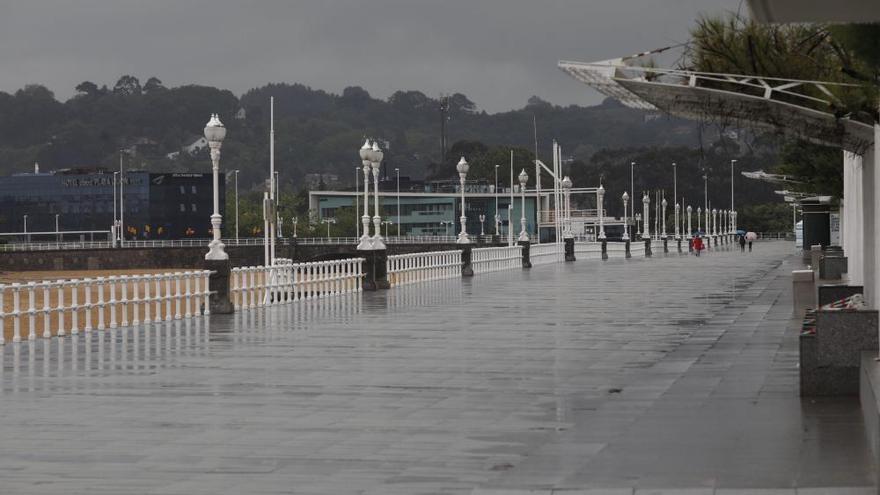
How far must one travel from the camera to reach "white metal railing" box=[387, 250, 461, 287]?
4559 centimetres

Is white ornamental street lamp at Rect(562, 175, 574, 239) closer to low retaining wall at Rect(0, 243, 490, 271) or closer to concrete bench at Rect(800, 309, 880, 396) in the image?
low retaining wall at Rect(0, 243, 490, 271)

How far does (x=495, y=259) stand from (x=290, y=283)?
24.1 m

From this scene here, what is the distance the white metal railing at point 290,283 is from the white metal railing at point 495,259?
13.6 m

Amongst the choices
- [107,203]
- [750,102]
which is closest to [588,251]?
[750,102]

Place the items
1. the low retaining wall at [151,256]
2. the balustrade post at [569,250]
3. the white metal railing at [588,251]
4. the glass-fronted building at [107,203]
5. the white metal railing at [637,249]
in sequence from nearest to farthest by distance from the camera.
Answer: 1. the balustrade post at [569,250]
2. the white metal railing at [588,251]
3. the white metal railing at [637,249]
4. the low retaining wall at [151,256]
5. the glass-fronted building at [107,203]

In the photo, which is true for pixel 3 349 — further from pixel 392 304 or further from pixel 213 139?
pixel 392 304

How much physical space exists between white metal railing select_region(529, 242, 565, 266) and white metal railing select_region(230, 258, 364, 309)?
86.9 feet

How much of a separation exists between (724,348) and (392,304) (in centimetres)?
1438

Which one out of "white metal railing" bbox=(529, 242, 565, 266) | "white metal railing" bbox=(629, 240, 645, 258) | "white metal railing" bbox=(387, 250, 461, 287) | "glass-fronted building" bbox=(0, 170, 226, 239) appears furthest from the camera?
"glass-fronted building" bbox=(0, 170, 226, 239)

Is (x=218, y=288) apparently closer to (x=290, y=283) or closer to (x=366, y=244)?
(x=290, y=283)

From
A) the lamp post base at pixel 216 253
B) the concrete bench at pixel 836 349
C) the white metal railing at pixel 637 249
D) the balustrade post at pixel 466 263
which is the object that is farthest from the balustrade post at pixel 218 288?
the white metal railing at pixel 637 249

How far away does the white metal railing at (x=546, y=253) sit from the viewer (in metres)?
68.9

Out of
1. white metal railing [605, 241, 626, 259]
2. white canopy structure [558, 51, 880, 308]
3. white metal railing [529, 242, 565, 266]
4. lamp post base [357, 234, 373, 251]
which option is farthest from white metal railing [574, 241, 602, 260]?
white canopy structure [558, 51, 880, 308]

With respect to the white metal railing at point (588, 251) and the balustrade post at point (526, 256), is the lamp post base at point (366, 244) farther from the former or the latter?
the white metal railing at point (588, 251)
